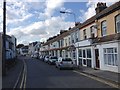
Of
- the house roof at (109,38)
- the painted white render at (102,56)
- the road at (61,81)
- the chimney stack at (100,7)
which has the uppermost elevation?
the chimney stack at (100,7)

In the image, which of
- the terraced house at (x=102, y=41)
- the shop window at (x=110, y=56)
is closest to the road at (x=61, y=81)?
the shop window at (x=110, y=56)

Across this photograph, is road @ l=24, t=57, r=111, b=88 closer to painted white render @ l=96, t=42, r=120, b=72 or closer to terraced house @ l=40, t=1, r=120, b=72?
painted white render @ l=96, t=42, r=120, b=72

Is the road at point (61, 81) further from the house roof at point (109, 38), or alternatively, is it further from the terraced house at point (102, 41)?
the house roof at point (109, 38)

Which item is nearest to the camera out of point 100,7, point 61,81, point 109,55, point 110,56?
point 61,81

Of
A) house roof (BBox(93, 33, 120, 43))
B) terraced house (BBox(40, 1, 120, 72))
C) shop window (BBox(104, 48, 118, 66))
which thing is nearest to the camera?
house roof (BBox(93, 33, 120, 43))

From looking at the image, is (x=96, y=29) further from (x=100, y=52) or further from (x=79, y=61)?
(x=79, y=61)

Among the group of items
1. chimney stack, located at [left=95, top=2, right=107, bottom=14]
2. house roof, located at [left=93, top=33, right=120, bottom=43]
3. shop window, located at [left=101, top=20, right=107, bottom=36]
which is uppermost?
chimney stack, located at [left=95, top=2, right=107, bottom=14]

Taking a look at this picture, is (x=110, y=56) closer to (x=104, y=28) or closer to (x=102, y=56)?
(x=102, y=56)

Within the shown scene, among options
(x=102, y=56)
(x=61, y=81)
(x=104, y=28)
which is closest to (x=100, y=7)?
(x=104, y=28)

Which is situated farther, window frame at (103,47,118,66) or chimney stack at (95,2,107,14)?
chimney stack at (95,2,107,14)

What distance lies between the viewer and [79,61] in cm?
4250

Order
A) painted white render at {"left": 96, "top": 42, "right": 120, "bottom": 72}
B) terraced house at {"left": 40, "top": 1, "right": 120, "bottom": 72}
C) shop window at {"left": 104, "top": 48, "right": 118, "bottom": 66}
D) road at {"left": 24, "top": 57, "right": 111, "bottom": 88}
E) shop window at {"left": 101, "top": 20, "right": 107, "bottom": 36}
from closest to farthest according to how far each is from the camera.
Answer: road at {"left": 24, "top": 57, "right": 111, "bottom": 88} → painted white render at {"left": 96, "top": 42, "right": 120, "bottom": 72} → shop window at {"left": 104, "top": 48, "right": 118, "bottom": 66} → terraced house at {"left": 40, "top": 1, "right": 120, "bottom": 72} → shop window at {"left": 101, "top": 20, "right": 107, "bottom": 36}

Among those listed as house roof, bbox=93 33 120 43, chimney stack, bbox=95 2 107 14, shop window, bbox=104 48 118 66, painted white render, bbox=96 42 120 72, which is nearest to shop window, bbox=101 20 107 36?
house roof, bbox=93 33 120 43

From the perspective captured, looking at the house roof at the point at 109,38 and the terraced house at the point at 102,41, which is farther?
the terraced house at the point at 102,41
